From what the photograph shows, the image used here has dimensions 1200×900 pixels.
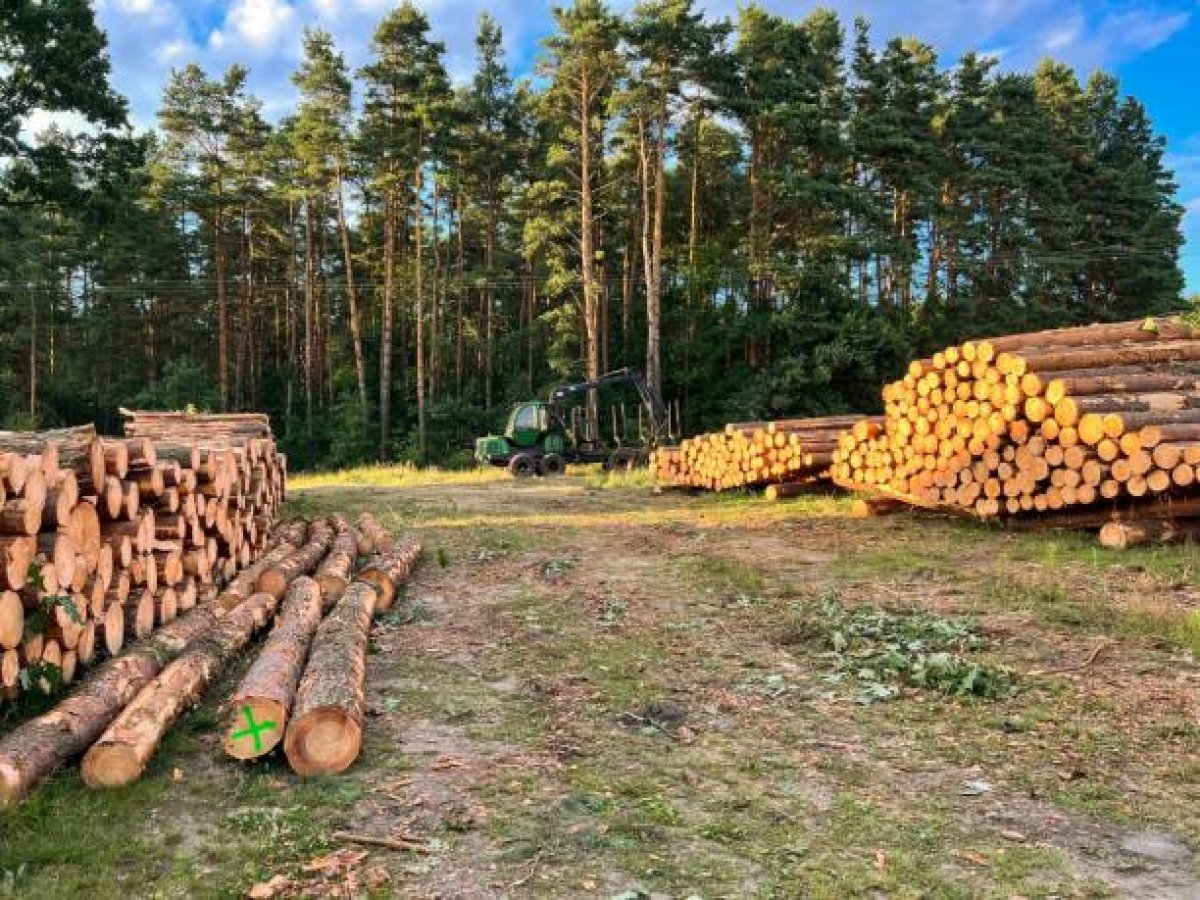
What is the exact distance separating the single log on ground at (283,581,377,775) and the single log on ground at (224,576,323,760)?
73 millimetres

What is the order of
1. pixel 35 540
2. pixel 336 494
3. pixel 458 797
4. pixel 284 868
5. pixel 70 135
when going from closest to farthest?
pixel 284 868, pixel 458 797, pixel 35 540, pixel 336 494, pixel 70 135

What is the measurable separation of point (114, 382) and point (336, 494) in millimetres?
32229

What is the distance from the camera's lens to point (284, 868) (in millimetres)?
3137

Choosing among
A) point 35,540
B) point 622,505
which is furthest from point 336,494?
point 35,540

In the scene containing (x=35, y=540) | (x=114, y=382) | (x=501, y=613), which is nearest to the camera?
(x=35, y=540)

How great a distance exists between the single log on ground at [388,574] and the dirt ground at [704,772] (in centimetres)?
40

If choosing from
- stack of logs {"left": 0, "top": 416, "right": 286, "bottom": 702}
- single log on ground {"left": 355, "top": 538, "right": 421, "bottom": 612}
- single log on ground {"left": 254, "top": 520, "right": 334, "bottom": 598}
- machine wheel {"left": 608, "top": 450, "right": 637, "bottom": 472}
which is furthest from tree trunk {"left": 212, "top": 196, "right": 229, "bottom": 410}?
stack of logs {"left": 0, "top": 416, "right": 286, "bottom": 702}

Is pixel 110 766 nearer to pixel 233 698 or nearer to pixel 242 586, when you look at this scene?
pixel 233 698

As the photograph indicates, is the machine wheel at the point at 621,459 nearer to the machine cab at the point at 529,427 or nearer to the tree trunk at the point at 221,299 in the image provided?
the machine cab at the point at 529,427

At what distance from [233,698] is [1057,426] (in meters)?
8.13

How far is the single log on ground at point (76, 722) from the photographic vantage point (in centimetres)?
360

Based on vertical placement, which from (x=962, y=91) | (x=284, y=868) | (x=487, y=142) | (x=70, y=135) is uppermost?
A: (x=962, y=91)

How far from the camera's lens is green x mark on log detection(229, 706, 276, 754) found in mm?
4027

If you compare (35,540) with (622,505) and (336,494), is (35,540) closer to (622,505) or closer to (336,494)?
(622,505)
